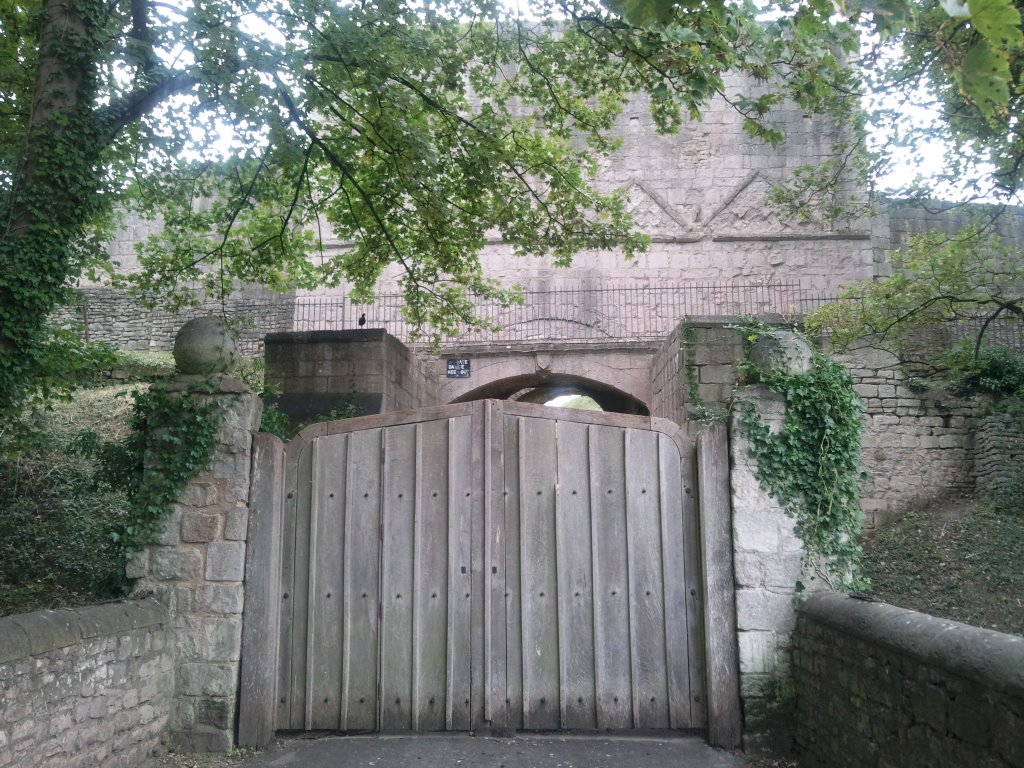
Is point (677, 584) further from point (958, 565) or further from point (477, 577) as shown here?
point (958, 565)

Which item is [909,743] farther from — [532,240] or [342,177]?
[342,177]

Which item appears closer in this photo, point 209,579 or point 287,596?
point 209,579

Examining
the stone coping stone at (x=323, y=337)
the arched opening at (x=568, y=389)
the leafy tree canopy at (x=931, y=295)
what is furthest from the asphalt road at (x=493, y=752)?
the arched opening at (x=568, y=389)

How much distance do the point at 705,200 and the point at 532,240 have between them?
23.7ft

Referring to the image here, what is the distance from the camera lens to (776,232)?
45.7 ft

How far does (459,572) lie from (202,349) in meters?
2.03

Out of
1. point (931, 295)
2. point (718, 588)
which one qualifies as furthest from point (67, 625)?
point (931, 295)

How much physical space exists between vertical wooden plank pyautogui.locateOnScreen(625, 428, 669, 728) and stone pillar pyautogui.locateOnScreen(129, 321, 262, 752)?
7.45 feet

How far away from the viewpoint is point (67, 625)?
3.71 meters

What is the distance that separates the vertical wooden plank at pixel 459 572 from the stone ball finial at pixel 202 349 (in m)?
1.42

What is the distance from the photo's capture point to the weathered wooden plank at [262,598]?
4754 millimetres

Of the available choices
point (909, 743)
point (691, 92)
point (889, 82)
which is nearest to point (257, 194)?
point (691, 92)

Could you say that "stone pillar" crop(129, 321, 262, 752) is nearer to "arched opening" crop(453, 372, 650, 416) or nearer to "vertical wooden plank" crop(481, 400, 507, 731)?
"vertical wooden plank" crop(481, 400, 507, 731)

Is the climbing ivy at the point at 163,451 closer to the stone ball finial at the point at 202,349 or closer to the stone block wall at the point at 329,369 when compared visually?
the stone ball finial at the point at 202,349
